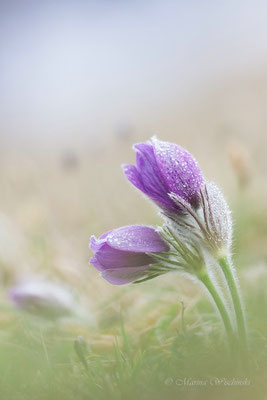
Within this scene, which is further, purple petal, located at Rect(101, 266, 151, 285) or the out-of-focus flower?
the out-of-focus flower

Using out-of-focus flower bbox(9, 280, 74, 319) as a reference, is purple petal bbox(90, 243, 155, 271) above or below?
below

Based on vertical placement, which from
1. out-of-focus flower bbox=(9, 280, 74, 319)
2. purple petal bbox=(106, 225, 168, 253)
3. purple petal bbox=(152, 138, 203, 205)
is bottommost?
purple petal bbox=(106, 225, 168, 253)

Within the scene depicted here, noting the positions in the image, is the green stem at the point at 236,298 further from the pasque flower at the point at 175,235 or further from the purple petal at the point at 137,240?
the purple petal at the point at 137,240

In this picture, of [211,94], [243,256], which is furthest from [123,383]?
[211,94]

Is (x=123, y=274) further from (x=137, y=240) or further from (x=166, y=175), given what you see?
(x=166, y=175)

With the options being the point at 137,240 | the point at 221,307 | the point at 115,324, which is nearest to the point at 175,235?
the point at 137,240

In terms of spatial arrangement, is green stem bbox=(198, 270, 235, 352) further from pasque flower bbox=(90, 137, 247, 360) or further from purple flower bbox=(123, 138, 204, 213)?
purple flower bbox=(123, 138, 204, 213)

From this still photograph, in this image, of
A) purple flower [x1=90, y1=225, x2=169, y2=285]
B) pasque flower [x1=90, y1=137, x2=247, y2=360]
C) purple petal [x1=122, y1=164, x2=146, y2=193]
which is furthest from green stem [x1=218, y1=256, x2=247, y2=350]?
purple petal [x1=122, y1=164, x2=146, y2=193]
